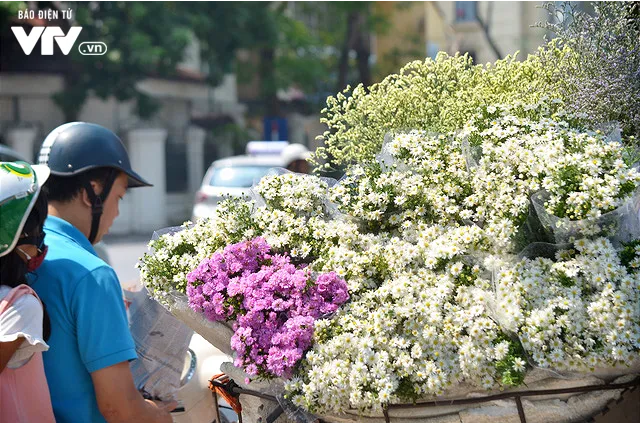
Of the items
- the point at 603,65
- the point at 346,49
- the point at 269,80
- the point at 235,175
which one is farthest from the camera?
Result: the point at 269,80

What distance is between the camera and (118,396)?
2.30m

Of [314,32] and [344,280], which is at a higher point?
[314,32]

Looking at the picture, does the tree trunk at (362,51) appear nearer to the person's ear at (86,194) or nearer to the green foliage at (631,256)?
the person's ear at (86,194)

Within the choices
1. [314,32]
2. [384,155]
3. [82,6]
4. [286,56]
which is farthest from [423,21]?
[384,155]

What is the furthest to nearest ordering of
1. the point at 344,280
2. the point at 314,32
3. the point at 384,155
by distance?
1. the point at 314,32
2. the point at 384,155
3. the point at 344,280

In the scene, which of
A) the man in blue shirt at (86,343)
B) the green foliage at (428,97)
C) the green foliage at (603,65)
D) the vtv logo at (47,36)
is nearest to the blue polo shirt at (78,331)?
the man in blue shirt at (86,343)

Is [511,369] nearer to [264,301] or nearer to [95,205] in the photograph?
[264,301]

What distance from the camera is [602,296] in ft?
6.67

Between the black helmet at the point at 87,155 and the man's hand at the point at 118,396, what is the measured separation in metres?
0.56

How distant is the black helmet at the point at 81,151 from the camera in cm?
269

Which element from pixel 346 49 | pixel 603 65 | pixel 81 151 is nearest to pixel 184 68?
pixel 346 49

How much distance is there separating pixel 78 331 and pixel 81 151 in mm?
671

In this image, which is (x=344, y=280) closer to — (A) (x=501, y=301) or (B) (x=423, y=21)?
(A) (x=501, y=301)

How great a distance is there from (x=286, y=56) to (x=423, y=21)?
6.94 m
